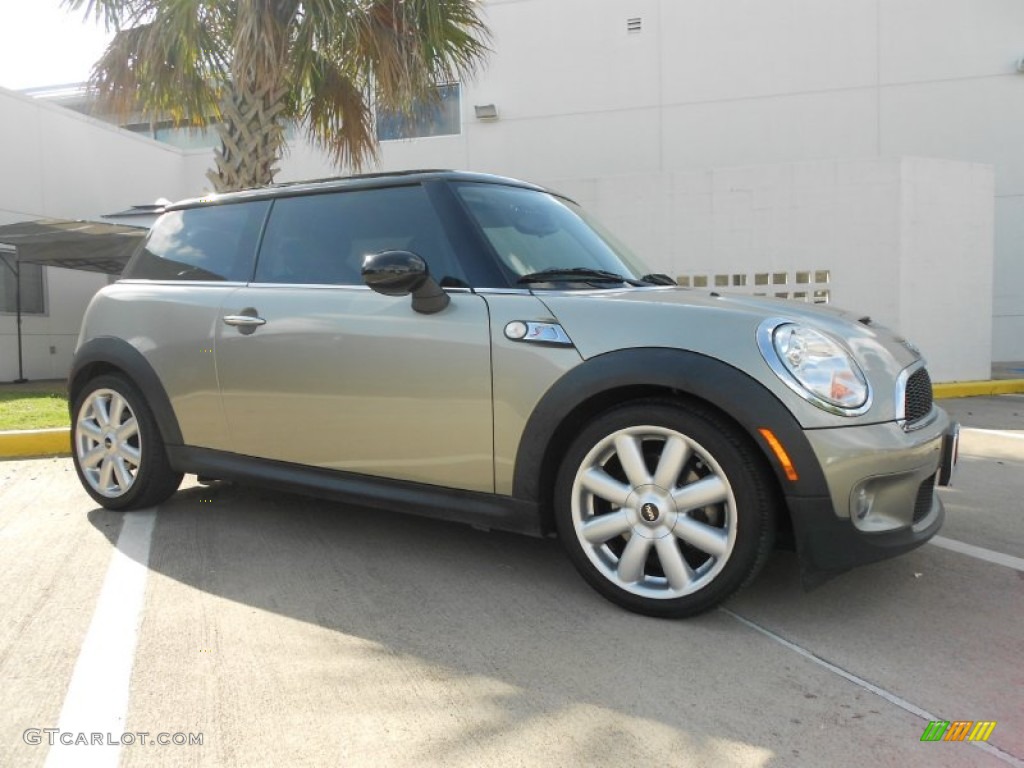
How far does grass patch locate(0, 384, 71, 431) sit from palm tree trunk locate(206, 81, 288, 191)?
2.91 meters

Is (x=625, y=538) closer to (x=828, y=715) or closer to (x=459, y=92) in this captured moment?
(x=828, y=715)

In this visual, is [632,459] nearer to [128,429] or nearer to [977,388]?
[128,429]

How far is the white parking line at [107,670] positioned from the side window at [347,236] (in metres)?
1.51

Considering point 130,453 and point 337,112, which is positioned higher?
point 337,112

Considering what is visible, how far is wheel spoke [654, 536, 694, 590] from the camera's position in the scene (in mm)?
2688

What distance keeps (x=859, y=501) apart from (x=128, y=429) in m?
3.63

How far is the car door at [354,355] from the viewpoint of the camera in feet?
9.97

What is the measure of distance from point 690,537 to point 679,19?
42.0 ft

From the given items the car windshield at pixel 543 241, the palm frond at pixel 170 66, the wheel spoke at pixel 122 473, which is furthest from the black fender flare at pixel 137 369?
the palm frond at pixel 170 66

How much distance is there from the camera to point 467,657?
8.39 ft

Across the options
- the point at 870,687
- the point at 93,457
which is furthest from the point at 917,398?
the point at 93,457

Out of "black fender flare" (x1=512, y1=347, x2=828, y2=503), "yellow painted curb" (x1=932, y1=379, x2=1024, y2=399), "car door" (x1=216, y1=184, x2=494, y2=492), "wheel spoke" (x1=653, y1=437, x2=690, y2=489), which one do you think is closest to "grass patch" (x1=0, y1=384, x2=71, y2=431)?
"car door" (x1=216, y1=184, x2=494, y2=492)

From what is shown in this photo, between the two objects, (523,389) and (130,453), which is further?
(130,453)

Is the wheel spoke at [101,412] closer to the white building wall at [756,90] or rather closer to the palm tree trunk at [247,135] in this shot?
the palm tree trunk at [247,135]
